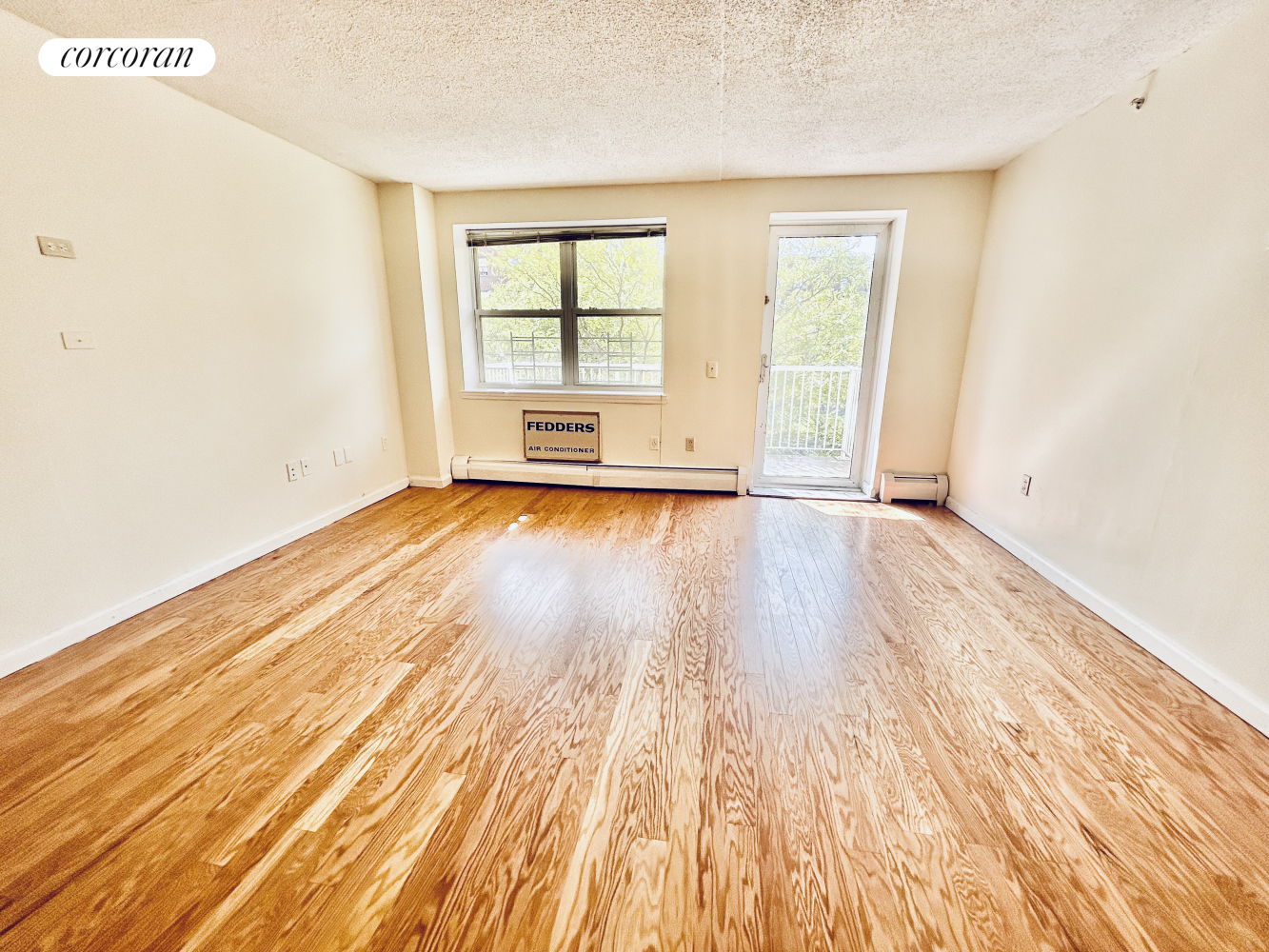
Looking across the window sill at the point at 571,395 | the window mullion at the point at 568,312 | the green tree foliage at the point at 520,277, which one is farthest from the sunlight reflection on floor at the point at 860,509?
the green tree foliage at the point at 520,277

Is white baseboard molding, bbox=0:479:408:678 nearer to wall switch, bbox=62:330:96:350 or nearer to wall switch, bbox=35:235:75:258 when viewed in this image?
wall switch, bbox=62:330:96:350

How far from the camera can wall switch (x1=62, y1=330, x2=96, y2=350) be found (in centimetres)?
177

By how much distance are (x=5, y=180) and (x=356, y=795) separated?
235 cm

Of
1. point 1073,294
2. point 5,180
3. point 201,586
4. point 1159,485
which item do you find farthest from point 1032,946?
point 5,180

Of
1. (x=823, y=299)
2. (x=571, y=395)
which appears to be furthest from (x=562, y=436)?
(x=823, y=299)

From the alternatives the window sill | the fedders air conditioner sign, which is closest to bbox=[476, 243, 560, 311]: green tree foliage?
the window sill

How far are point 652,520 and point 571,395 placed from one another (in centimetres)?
128

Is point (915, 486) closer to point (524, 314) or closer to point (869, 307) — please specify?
point (869, 307)

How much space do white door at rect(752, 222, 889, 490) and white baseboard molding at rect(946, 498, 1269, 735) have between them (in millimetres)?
1443

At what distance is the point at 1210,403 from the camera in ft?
5.39

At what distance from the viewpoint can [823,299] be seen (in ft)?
11.6

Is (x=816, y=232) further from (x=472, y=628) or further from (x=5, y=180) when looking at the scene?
(x=5, y=180)

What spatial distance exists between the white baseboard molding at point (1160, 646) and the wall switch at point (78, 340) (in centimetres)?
421

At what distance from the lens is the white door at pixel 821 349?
3.45 metres
